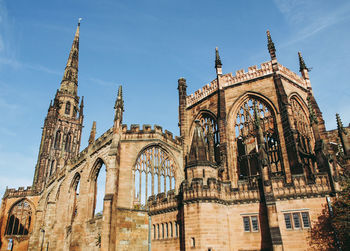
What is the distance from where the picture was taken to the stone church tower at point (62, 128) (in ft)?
189

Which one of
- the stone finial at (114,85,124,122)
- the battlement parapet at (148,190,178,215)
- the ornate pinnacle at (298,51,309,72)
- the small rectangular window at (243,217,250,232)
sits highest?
the ornate pinnacle at (298,51,309,72)

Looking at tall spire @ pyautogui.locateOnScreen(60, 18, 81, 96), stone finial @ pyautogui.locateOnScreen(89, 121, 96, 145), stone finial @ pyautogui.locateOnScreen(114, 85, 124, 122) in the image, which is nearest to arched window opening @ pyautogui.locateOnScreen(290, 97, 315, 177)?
stone finial @ pyautogui.locateOnScreen(114, 85, 124, 122)

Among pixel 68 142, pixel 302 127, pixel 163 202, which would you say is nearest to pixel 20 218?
pixel 68 142

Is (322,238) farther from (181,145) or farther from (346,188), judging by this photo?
(181,145)

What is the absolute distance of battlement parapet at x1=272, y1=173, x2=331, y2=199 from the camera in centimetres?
1820

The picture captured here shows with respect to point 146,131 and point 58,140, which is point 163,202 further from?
point 58,140

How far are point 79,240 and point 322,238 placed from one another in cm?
2039

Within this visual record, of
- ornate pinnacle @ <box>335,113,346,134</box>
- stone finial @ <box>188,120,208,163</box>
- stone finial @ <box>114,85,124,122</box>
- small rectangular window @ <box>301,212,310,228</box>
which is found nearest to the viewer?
small rectangular window @ <box>301,212,310,228</box>

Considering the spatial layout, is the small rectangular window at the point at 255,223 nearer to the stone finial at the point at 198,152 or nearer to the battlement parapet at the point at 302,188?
the battlement parapet at the point at 302,188

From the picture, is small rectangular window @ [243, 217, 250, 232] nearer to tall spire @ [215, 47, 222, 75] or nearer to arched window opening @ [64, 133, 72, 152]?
tall spire @ [215, 47, 222, 75]

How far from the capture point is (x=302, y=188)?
1856 centimetres

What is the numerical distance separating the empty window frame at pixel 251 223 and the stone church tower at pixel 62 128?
42085mm

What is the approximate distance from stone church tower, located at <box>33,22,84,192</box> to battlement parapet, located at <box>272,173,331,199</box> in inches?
1742

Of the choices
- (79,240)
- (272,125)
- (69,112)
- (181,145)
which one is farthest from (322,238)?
(69,112)
